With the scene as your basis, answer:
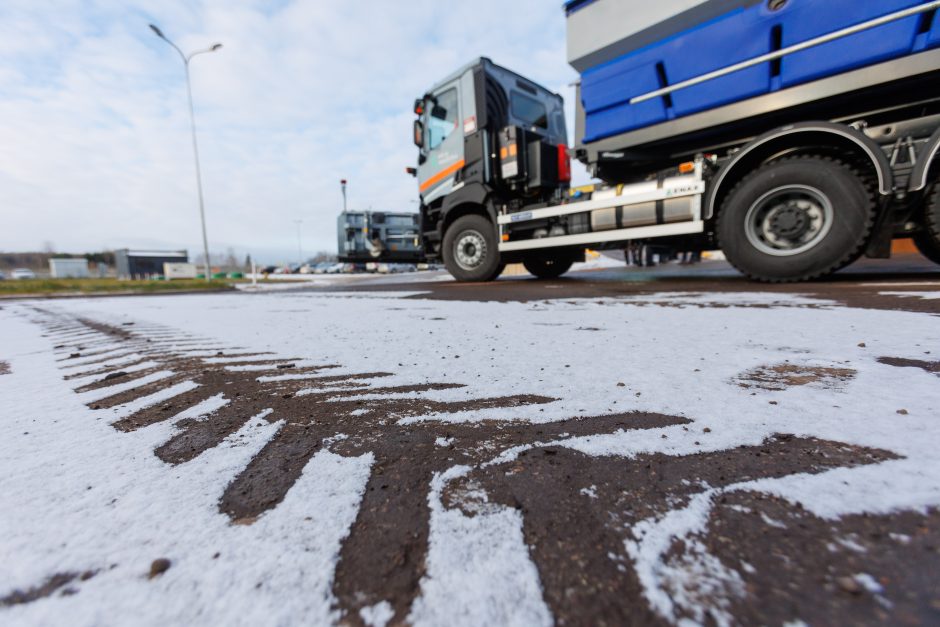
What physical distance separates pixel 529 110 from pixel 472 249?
95.7 inches

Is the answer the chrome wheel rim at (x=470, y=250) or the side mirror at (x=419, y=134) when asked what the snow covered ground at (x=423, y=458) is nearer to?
the chrome wheel rim at (x=470, y=250)

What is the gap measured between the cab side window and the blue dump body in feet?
7.25

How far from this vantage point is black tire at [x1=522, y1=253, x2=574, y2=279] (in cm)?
751

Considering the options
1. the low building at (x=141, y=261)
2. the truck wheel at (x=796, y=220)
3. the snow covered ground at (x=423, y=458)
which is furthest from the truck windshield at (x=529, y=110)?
the low building at (x=141, y=261)

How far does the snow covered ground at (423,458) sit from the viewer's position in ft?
1.68

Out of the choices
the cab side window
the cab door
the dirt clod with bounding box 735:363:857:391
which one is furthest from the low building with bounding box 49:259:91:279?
the dirt clod with bounding box 735:363:857:391

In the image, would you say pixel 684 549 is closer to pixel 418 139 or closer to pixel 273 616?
pixel 273 616

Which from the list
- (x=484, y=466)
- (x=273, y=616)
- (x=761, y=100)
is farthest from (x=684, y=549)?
(x=761, y=100)

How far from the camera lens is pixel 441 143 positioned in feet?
21.9

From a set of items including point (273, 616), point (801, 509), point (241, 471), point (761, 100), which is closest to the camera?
point (273, 616)

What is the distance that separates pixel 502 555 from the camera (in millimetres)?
570

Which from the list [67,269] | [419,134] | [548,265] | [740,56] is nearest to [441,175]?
[419,134]

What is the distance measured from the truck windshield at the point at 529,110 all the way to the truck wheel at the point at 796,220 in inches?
137

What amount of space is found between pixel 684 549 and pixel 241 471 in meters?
0.81
